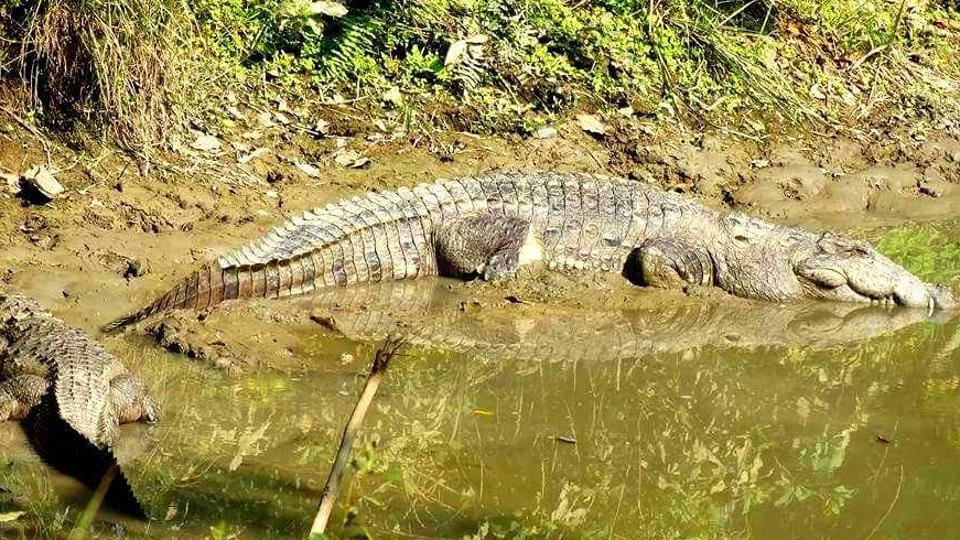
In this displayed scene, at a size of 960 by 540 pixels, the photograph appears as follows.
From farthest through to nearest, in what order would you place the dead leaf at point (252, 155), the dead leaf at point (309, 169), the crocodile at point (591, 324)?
1. the dead leaf at point (309, 169)
2. the dead leaf at point (252, 155)
3. the crocodile at point (591, 324)

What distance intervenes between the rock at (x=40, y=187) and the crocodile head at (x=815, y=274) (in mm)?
4000

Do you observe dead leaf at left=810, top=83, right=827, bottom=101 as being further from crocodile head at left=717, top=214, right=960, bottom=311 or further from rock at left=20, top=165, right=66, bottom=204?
rock at left=20, top=165, right=66, bottom=204

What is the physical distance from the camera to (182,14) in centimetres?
804

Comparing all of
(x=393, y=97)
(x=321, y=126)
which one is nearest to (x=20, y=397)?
(x=321, y=126)

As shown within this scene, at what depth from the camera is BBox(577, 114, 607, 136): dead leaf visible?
942 cm

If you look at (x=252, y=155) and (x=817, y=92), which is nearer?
(x=252, y=155)

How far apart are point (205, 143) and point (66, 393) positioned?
3.32 metres

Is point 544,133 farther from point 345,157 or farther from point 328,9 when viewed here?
point 328,9

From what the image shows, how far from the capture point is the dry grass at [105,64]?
24.5ft

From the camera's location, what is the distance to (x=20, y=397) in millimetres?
5086

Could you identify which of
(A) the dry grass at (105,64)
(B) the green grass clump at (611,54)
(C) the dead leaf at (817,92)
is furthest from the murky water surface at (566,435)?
(C) the dead leaf at (817,92)

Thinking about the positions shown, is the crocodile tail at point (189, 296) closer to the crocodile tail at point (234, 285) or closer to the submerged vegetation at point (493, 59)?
the crocodile tail at point (234, 285)

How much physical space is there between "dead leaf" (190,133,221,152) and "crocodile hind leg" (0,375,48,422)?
10.2ft

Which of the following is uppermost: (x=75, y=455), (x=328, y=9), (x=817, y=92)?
(x=328, y=9)
